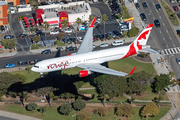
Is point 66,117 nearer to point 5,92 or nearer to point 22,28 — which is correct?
point 5,92

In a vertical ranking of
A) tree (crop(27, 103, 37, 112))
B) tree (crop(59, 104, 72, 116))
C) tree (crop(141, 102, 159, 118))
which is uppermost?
tree (crop(27, 103, 37, 112))

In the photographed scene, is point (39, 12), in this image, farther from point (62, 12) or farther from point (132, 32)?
point (132, 32)

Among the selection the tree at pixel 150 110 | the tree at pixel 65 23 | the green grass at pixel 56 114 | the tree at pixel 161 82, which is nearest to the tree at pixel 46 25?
the tree at pixel 65 23

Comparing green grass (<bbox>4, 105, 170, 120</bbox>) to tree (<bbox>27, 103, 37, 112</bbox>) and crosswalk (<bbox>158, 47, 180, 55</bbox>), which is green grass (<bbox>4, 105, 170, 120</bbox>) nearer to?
tree (<bbox>27, 103, 37, 112</bbox>)

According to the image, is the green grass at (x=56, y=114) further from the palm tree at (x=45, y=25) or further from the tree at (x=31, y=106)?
the palm tree at (x=45, y=25)

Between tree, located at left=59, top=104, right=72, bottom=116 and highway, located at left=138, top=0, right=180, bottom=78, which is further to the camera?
highway, located at left=138, top=0, right=180, bottom=78

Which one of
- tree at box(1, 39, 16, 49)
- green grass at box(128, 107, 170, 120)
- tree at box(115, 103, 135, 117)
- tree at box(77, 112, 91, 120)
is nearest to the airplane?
tree at box(77, 112, 91, 120)
